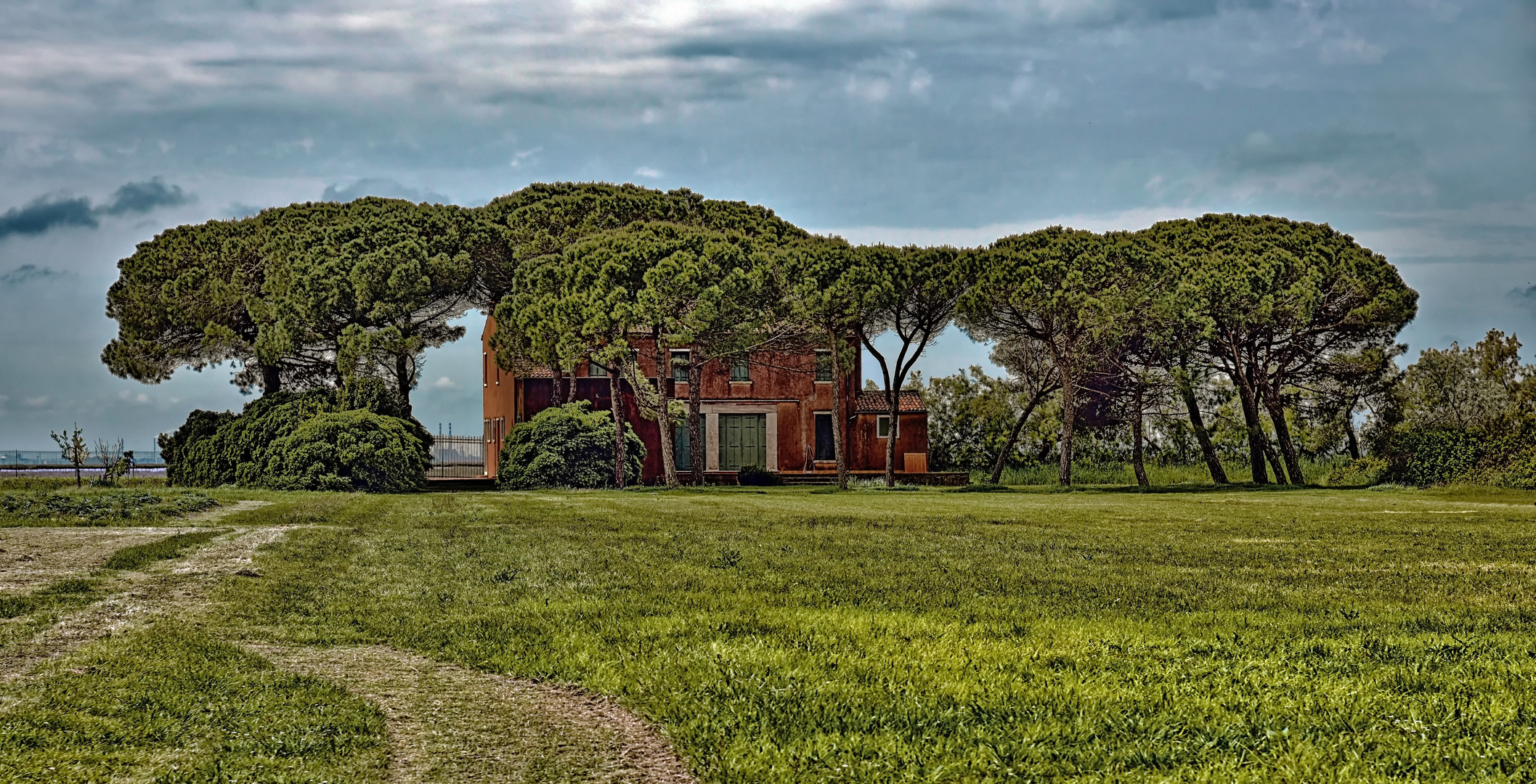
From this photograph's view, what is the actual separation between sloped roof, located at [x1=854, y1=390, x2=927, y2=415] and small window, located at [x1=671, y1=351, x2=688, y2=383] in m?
5.98

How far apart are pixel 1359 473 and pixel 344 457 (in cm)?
2714

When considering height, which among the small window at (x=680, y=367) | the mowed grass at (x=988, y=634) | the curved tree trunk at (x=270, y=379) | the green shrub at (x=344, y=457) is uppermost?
the small window at (x=680, y=367)

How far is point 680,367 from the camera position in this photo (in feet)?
124

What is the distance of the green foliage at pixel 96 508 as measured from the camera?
17.0 metres

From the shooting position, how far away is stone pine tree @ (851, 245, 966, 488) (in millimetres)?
31938

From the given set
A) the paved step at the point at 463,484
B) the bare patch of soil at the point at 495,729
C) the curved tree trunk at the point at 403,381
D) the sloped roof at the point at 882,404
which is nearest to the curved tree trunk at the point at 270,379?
the curved tree trunk at the point at 403,381

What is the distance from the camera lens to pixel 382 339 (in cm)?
3272

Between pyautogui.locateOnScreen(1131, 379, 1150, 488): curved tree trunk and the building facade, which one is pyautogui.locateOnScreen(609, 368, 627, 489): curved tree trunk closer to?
the building facade

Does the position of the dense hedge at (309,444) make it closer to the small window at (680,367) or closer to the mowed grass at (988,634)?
the small window at (680,367)

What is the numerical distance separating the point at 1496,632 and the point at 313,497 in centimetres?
2142

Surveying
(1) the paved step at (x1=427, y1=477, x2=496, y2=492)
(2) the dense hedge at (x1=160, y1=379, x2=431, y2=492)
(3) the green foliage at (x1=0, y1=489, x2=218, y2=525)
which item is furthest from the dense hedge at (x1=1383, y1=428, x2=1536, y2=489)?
(3) the green foliage at (x1=0, y1=489, x2=218, y2=525)

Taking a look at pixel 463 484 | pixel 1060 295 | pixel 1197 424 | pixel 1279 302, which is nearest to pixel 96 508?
pixel 463 484

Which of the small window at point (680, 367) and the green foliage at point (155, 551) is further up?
the small window at point (680, 367)

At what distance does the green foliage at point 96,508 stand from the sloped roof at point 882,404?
24.5m
